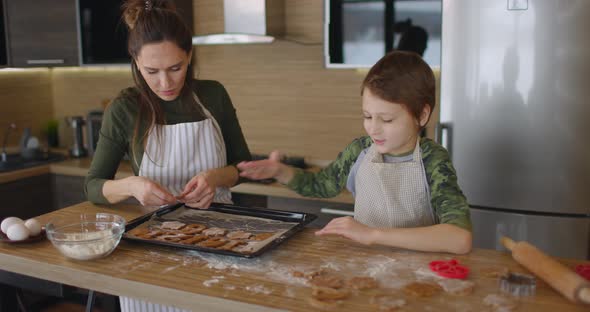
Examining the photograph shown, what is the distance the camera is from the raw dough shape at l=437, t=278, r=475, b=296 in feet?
3.58

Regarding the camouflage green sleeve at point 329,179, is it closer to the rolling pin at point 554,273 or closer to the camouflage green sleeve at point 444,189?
the camouflage green sleeve at point 444,189

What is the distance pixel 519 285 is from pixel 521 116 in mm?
1218

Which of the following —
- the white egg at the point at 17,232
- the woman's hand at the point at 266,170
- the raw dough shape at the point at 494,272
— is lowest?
the raw dough shape at the point at 494,272

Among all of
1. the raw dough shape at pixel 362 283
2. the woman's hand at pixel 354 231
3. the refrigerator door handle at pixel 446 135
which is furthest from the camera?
the refrigerator door handle at pixel 446 135

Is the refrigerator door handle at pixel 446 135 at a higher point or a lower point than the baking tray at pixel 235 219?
higher

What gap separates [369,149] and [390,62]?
11.0 inches

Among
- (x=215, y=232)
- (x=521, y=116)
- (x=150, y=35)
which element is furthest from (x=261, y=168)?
(x=521, y=116)

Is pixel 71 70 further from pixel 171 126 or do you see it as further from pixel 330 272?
pixel 330 272

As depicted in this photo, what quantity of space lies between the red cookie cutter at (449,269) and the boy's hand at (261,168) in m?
0.58

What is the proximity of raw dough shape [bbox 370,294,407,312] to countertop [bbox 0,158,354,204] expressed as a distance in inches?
55.5

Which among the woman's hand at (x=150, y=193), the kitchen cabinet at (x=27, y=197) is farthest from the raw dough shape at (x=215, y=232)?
the kitchen cabinet at (x=27, y=197)

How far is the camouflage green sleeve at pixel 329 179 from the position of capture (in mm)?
1672

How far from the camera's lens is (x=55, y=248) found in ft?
4.52

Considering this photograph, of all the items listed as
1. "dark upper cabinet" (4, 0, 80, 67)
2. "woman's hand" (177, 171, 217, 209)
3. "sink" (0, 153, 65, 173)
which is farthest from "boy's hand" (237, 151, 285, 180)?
"dark upper cabinet" (4, 0, 80, 67)
